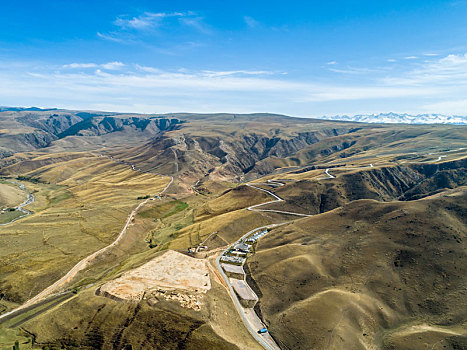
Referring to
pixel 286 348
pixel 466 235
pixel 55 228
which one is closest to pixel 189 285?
pixel 286 348

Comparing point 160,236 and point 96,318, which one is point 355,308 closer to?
point 96,318

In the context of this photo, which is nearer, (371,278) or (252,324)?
(252,324)

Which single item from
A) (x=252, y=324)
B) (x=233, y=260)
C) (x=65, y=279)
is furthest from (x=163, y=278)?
(x=65, y=279)

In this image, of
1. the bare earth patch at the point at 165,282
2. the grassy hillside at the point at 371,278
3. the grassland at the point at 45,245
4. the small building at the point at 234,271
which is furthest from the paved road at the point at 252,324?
the grassland at the point at 45,245

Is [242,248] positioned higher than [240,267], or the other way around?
[242,248]

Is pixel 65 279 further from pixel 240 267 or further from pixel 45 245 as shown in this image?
pixel 240 267

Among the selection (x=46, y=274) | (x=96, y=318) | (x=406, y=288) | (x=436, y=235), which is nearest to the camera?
(x=96, y=318)
